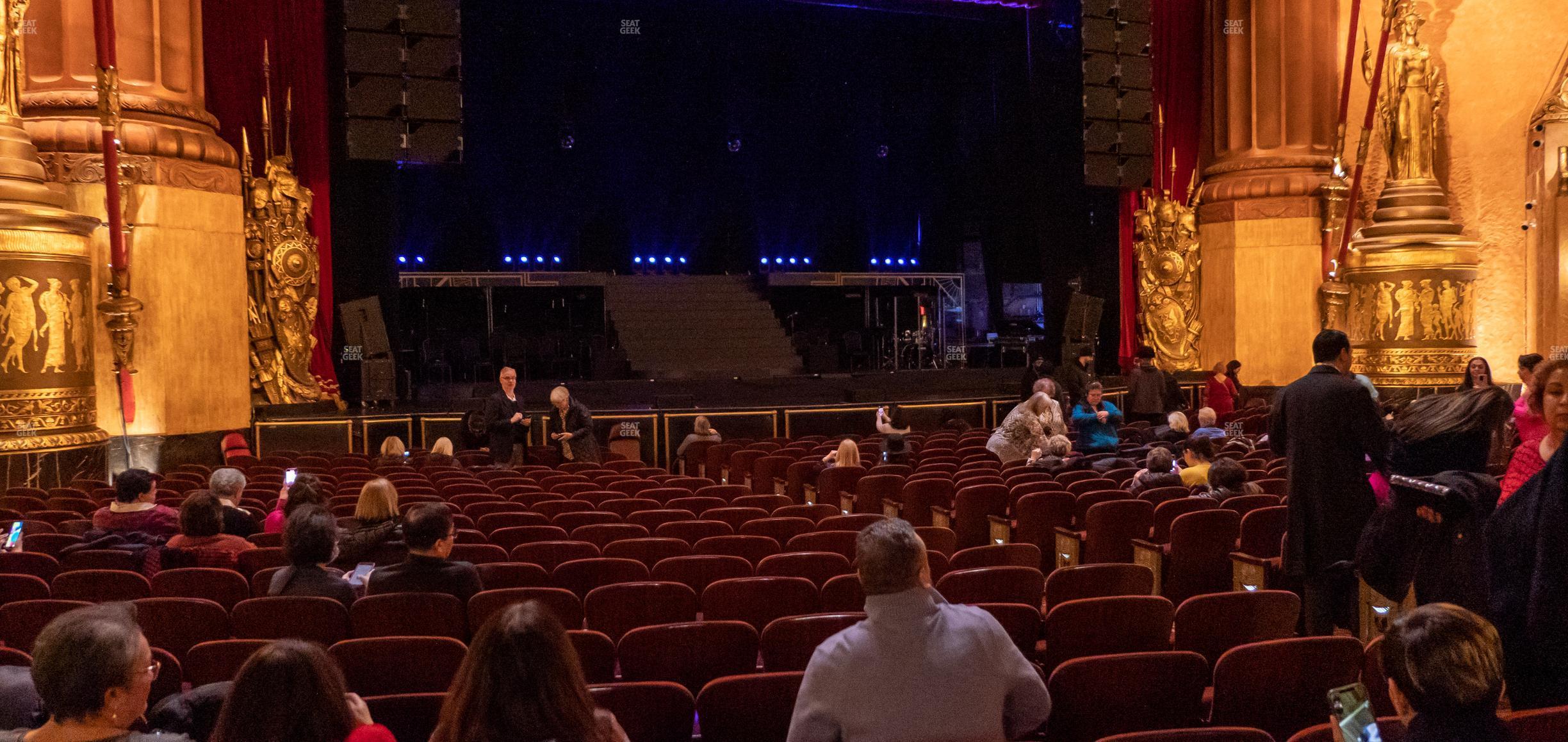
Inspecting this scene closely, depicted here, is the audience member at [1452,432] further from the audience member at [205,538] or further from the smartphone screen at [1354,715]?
the audience member at [205,538]

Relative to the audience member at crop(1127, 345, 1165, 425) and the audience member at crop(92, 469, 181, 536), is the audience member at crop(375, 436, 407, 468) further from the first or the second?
the audience member at crop(1127, 345, 1165, 425)

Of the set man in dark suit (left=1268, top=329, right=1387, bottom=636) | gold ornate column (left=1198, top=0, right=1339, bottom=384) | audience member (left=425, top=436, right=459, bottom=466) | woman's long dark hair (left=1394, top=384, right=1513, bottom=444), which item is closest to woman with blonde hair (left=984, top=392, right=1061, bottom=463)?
man in dark suit (left=1268, top=329, right=1387, bottom=636)

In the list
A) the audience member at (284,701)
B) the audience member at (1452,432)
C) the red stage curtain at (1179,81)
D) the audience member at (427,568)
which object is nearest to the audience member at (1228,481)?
the audience member at (1452,432)

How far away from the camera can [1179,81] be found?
60.6 ft

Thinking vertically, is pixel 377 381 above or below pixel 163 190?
below

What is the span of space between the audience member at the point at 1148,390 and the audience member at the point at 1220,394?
0.78 metres

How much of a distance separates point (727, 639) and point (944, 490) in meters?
4.31

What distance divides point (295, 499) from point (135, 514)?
854 mm

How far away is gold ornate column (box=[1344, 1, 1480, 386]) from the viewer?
1519cm

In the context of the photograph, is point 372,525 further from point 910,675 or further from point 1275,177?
point 1275,177

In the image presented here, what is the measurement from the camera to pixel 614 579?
5066 mm

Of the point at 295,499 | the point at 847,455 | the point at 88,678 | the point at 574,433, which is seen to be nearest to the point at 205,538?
the point at 295,499

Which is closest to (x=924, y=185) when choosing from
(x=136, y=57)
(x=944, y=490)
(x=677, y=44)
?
(x=677, y=44)

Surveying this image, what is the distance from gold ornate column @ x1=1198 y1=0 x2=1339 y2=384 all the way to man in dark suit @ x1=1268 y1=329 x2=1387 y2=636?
13052 mm
